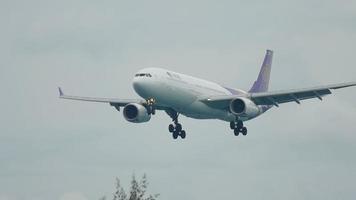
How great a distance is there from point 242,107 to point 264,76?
65.6 feet

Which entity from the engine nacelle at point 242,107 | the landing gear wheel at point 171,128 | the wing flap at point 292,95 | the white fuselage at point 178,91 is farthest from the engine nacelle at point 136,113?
the wing flap at point 292,95

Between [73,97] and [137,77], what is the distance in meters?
16.1

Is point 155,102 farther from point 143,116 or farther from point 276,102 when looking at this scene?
point 276,102

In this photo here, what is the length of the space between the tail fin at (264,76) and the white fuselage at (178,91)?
13.6 metres

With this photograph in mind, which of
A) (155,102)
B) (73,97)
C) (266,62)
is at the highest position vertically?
(266,62)

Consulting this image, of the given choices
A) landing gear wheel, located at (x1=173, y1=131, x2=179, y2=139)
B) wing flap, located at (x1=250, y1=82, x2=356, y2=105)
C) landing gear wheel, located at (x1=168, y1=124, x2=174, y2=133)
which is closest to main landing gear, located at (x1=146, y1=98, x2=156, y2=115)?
landing gear wheel, located at (x1=168, y1=124, x2=174, y2=133)

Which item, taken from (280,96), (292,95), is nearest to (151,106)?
(280,96)

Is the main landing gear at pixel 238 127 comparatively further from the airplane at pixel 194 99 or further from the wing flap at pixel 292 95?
the wing flap at pixel 292 95

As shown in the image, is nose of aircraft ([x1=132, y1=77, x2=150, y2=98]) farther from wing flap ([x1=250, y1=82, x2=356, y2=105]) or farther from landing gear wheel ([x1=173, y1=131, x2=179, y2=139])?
landing gear wheel ([x1=173, y1=131, x2=179, y2=139])

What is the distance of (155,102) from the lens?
260 ft

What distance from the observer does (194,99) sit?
8188 cm

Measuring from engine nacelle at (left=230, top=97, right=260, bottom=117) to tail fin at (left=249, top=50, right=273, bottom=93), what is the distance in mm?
15543

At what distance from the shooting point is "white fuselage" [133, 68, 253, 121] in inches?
3083

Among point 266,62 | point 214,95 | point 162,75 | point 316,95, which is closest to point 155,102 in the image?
point 162,75
